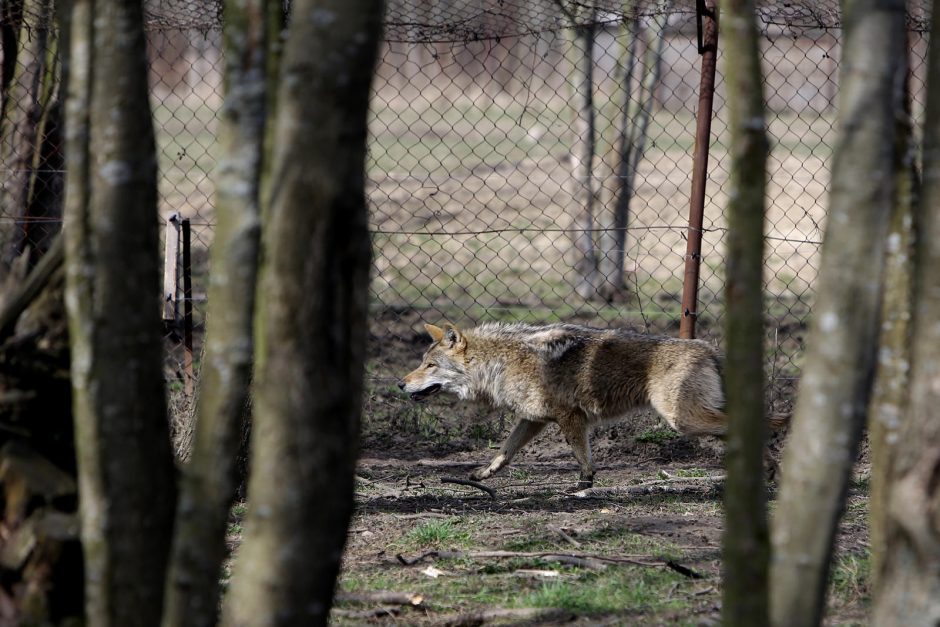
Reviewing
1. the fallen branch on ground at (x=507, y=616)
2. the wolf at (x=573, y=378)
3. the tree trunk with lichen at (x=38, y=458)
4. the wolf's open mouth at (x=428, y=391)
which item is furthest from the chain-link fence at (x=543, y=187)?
the tree trunk with lichen at (x=38, y=458)

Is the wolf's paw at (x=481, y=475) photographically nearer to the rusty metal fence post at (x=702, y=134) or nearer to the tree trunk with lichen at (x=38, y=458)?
the rusty metal fence post at (x=702, y=134)

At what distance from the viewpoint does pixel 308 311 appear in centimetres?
228

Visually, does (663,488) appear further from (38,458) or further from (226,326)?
(226,326)

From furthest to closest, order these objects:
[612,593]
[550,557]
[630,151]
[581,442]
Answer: [630,151], [581,442], [550,557], [612,593]

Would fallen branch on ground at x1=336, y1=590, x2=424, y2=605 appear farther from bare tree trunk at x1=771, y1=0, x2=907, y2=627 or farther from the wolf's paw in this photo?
the wolf's paw

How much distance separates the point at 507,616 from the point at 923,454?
1.85 meters

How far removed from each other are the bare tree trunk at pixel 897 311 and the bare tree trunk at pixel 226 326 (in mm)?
1692

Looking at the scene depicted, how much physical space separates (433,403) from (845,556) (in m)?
4.67

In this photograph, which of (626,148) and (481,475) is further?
(626,148)

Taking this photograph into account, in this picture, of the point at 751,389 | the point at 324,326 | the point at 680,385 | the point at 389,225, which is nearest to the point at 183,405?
the point at 680,385

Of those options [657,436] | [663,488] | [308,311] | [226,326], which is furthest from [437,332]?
[308,311]

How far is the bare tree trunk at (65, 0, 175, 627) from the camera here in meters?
2.38

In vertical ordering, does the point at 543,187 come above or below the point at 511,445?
above

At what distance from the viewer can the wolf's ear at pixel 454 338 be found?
8055 millimetres
